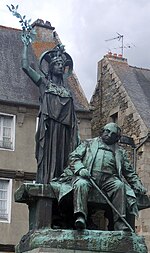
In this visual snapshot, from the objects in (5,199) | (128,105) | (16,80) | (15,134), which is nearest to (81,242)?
(5,199)

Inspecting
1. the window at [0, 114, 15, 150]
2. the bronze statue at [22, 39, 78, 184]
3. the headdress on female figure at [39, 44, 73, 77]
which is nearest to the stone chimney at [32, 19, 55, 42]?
the window at [0, 114, 15, 150]

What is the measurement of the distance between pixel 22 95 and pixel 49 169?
14784 mm

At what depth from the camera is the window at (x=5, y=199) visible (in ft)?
74.6

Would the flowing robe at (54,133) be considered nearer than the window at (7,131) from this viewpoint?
Yes

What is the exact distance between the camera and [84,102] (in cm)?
2484

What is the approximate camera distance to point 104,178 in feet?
29.8

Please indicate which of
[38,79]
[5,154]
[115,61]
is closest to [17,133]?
[5,154]

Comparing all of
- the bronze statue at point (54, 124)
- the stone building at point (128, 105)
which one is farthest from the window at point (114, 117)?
the bronze statue at point (54, 124)

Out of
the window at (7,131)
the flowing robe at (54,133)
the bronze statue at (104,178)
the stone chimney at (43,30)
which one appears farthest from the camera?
the stone chimney at (43,30)

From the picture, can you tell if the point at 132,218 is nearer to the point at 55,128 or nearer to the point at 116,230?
the point at 116,230

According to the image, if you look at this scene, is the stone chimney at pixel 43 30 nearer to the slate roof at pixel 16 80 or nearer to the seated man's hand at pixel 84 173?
the slate roof at pixel 16 80

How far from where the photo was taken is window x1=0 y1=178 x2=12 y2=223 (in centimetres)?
2273

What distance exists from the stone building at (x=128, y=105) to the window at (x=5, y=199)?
422 cm

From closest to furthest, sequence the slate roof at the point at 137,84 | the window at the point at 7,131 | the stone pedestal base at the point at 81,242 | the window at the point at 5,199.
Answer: the stone pedestal base at the point at 81,242
the window at the point at 5,199
the window at the point at 7,131
the slate roof at the point at 137,84
